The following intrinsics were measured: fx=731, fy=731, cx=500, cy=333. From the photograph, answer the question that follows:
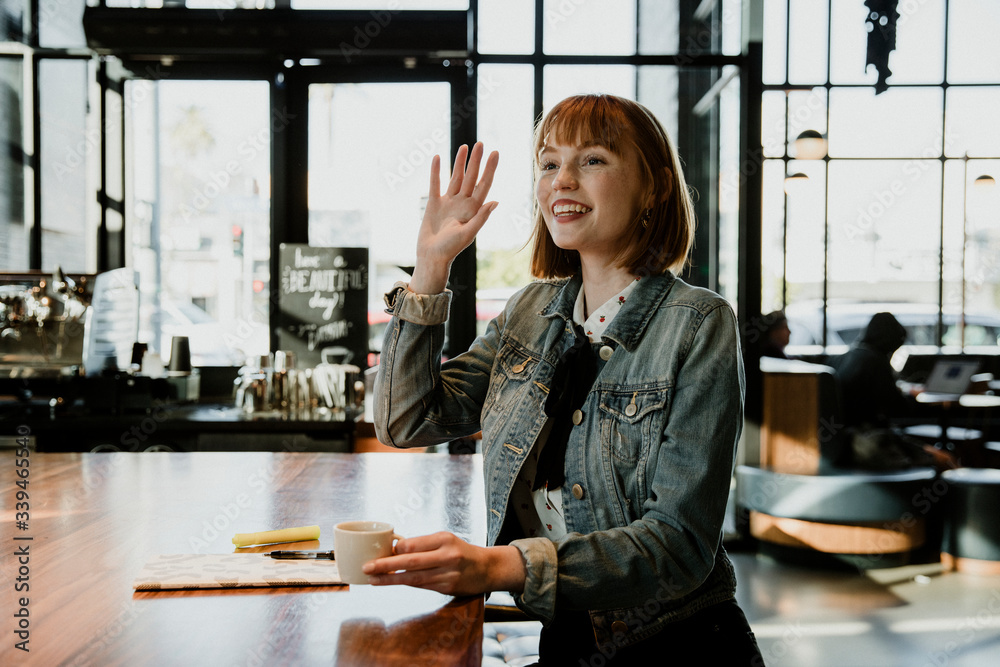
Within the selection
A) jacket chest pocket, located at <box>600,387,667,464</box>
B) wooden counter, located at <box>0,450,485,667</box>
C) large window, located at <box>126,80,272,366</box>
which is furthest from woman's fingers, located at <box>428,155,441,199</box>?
large window, located at <box>126,80,272,366</box>

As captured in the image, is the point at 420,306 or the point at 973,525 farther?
the point at 973,525

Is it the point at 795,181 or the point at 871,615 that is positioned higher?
the point at 795,181

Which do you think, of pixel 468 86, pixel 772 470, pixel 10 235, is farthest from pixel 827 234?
pixel 10 235

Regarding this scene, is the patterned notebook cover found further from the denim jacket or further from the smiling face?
the smiling face

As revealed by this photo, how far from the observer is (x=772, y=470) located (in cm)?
442

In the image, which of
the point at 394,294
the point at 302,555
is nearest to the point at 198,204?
the point at 394,294

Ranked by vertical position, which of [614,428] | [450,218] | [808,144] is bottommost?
[614,428]

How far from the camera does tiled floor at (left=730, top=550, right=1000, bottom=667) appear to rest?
2.81 metres

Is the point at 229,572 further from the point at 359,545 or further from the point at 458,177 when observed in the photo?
the point at 458,177

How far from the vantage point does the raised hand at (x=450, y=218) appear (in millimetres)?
1259

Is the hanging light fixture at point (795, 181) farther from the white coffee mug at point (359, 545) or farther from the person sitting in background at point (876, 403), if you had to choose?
the white coffee mug at point (359, 545)

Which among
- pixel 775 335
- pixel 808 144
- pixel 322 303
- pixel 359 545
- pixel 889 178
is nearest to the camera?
pixel 359 545

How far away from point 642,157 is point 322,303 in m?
3.06

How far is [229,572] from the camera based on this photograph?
3.42 feet
